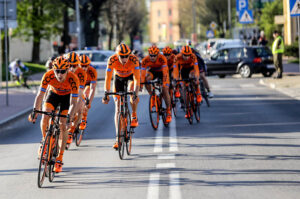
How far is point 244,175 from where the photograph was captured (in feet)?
28.9

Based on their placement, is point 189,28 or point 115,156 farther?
point 189,28

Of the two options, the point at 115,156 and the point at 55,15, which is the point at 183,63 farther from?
the point at 55,15

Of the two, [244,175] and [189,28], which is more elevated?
[189,28]

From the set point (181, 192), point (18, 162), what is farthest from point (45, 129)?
point (181, 192)

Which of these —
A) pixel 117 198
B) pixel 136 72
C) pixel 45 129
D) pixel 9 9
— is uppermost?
pixel 9 9

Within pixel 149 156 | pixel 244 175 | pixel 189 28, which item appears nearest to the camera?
pixel 244 175

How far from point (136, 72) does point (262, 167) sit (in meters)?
3.01

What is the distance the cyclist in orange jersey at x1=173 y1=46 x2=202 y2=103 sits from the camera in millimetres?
14828

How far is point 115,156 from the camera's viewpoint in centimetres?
1086

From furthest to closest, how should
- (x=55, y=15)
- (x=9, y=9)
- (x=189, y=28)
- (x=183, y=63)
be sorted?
(x=189, y=28) → (x=55, y=15) → (x=9, y=9) → (x=183, y=63)

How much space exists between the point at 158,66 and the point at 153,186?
6306 millimetres

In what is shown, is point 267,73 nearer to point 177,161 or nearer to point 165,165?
point 177,161

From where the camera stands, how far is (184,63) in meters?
15.5

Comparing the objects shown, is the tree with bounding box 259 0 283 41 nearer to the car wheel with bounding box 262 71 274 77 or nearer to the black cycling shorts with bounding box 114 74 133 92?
the car wheel with bounding box 262 71 274 77
